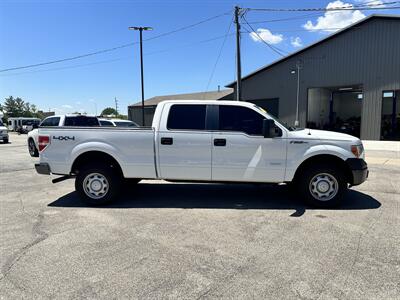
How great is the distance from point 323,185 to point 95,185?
418cm

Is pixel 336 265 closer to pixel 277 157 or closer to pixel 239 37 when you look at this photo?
pixel 277 157

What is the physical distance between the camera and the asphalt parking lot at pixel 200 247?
10.2ft

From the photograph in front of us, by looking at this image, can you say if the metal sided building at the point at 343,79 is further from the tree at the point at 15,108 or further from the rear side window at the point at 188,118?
the tree at the point at 15,108

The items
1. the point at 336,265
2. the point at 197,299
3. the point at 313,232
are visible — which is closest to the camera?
the point at 197,299

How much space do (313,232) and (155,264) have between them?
2.34 meters

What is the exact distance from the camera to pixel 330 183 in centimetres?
576

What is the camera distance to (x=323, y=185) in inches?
227

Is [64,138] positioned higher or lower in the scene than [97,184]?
higher

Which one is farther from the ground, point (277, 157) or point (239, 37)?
point (239, 37)

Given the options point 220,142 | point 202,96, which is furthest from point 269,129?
point 202,96

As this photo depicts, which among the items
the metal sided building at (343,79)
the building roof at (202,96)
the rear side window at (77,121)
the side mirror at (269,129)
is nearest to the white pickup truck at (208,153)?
the side mirror at (269,129)

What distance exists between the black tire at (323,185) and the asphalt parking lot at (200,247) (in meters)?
0.20

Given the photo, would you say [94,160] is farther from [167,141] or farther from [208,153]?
[208,153]

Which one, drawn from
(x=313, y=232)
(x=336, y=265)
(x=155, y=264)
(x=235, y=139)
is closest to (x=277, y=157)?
(x=235, y=139)
